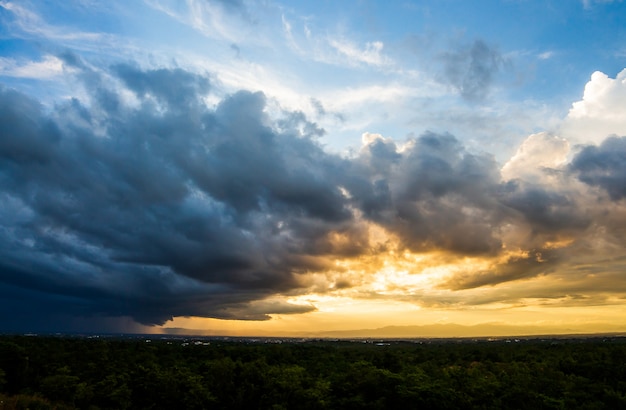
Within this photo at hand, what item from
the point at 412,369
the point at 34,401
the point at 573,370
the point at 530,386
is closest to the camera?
the point at 34,401

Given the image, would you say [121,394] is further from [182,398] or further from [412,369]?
[412,369]

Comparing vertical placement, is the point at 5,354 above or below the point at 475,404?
above

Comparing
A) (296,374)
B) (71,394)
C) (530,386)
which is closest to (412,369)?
(530,386)

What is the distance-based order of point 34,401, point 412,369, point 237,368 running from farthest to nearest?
point 412,369
point 237,368
point 34,401

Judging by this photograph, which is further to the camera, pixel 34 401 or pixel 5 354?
pixel 5 354

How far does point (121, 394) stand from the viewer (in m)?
33.3

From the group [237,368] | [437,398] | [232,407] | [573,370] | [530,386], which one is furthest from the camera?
[573,370]

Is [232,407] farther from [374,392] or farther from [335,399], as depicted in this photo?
[374,392]

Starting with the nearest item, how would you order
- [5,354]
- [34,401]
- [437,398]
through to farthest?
[34,401], [437,398], [5,354]

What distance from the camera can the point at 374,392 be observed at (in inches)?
1315

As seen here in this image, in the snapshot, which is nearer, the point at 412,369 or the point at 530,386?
the point at 530,386

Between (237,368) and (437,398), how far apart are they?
16.9m

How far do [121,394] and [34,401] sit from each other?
6283 millimetres

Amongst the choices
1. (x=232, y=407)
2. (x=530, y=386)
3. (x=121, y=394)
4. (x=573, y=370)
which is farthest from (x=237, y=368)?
(x=573, y=370)
